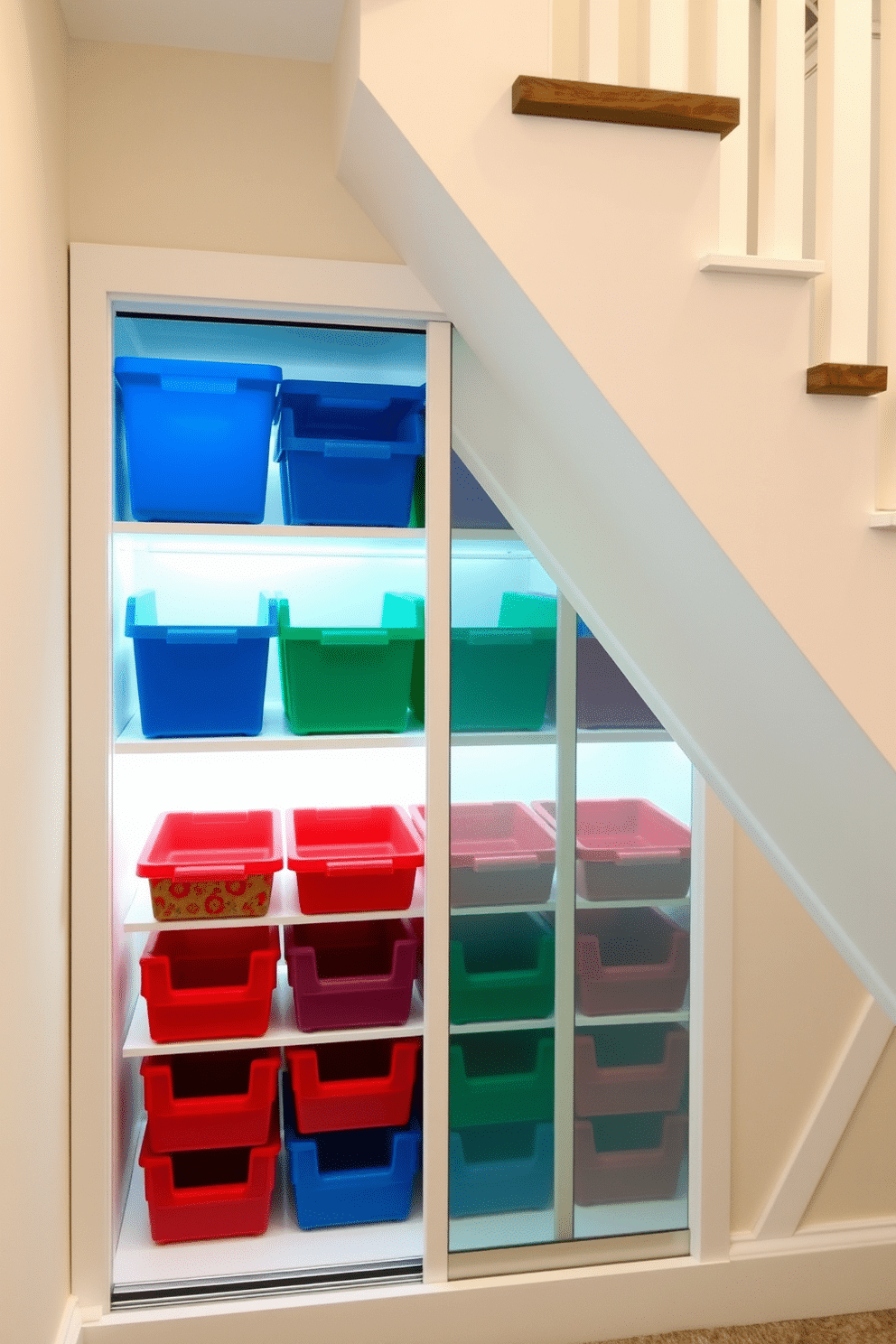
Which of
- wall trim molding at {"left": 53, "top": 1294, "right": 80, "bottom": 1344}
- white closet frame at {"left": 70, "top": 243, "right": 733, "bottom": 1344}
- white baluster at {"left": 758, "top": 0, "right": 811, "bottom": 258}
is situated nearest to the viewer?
white baluster at {"left": 758, "top": 0, "right": 811, "bottom": 258}

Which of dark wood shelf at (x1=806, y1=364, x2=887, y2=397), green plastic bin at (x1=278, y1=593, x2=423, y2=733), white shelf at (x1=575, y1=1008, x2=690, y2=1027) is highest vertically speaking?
dark wood shelf at (x1=806, y1=364, x2=887, y2=397)

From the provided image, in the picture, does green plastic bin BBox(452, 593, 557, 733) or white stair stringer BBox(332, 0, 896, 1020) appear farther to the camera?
green plastic bin BBox(452, 593, 557, 733)

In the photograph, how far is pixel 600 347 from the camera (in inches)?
49.1

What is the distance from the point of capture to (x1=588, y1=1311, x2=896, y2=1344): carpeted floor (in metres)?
2.05

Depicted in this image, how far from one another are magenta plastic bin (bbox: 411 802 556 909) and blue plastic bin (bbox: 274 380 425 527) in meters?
0.63

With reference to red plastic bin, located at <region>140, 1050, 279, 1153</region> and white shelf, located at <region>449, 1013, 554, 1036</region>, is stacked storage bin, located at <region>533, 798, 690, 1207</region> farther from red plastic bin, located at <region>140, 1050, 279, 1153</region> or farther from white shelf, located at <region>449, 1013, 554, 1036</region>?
red plastic bin, located at <region>140, 1050, 279, 1153</region>

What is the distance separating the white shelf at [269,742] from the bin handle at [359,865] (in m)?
0.22

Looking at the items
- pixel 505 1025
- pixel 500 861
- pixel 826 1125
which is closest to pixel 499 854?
pixel 500 861

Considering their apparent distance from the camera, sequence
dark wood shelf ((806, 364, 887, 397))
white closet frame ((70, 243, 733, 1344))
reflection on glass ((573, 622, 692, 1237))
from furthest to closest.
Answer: reflection on glass ((573, 622, 692, 1237))
white closet frame ((70, 243, 733, 1344))
dark wood shelf ((806, 364, 887, 397))

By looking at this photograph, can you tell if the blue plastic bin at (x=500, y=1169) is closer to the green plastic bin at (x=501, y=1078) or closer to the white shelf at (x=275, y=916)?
the green plastic bin at (x=501, y=1078)

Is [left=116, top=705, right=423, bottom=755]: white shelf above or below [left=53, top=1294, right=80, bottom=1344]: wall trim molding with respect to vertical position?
above

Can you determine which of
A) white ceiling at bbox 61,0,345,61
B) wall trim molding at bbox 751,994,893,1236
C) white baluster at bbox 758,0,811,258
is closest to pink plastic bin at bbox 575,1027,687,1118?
wall trim molding at bbox 751,994,893,1236

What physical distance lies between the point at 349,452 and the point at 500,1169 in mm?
1480

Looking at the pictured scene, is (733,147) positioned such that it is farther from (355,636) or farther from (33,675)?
(33,675)
